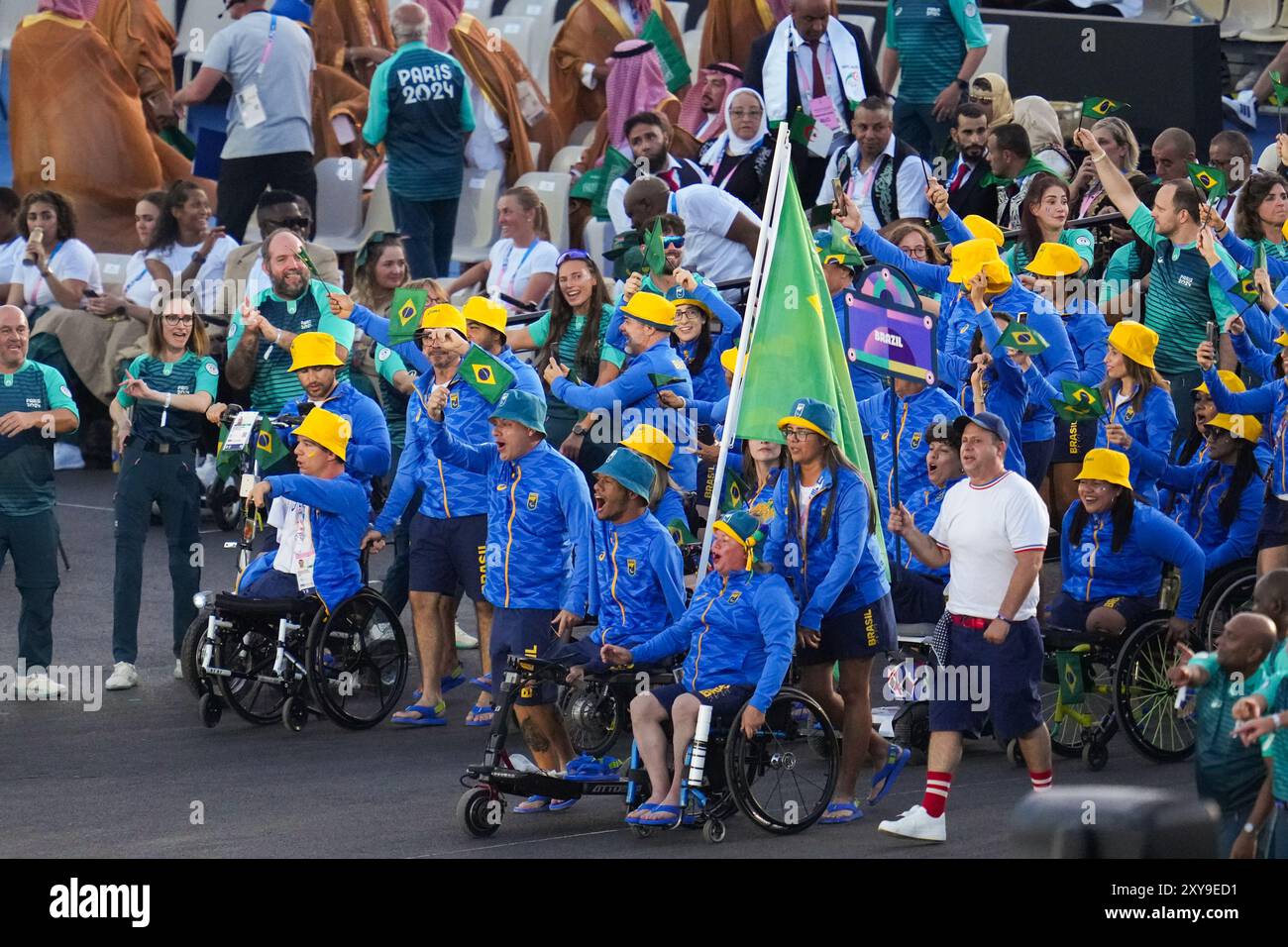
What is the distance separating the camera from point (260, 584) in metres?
12.1

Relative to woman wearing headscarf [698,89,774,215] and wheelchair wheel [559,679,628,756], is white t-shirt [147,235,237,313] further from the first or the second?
wheelchair wheel [559,679,628,756]

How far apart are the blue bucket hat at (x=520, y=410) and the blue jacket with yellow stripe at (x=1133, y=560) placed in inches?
105

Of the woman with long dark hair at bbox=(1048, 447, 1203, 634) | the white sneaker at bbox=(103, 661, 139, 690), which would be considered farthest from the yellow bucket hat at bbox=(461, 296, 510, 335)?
the woman with long dark hair at bbox=(1048, 447, 1203, 634)

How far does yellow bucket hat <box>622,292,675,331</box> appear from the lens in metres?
12.2

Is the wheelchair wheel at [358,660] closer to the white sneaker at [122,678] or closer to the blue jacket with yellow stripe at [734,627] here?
the white sneaker at [122,678]

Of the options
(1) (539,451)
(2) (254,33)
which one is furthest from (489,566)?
(2) (254,33)

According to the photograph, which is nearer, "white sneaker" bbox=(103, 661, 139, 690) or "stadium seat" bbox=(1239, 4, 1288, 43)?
"white sneaker" bbox=(103, 661, 139, 690)

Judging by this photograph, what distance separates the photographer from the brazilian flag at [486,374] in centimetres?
1099

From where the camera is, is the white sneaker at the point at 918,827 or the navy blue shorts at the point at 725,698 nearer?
the white sneaker at the point at 918,827

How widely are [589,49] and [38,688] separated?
796 cm

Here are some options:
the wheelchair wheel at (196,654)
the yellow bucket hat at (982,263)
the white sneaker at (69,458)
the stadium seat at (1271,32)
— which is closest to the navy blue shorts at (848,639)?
the yellow bucket hat at (982,263)

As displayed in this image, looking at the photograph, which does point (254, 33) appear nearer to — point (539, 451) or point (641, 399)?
point (641, 399)

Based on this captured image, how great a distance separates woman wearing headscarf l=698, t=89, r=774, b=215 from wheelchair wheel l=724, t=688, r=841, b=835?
21.3 ft

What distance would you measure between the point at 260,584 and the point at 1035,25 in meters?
9.52
